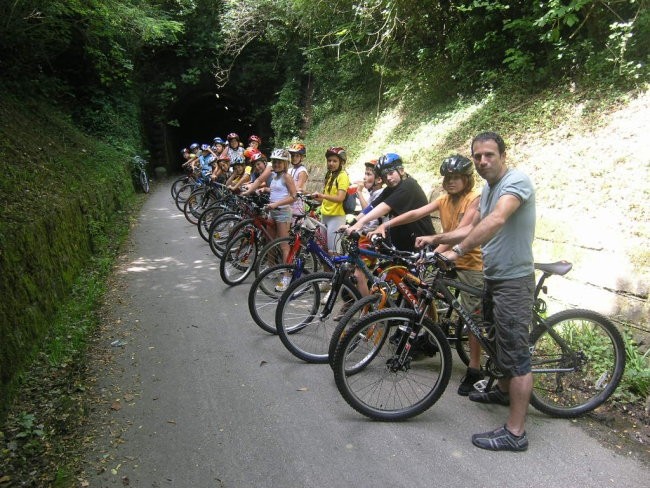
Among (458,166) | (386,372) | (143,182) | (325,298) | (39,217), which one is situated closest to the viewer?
(386,372)

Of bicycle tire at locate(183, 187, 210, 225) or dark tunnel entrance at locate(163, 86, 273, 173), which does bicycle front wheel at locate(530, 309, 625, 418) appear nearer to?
bicycle tire at locate(183, 187, 210, 225)

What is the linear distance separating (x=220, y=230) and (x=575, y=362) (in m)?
5.86

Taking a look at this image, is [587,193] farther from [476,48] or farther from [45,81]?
[45,81]

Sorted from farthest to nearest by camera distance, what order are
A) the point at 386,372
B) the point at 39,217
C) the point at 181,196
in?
the point at 181,196 < the point at 39,217 < the point at 386,372

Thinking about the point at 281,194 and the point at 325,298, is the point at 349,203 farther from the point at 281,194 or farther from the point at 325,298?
the point at 325,298

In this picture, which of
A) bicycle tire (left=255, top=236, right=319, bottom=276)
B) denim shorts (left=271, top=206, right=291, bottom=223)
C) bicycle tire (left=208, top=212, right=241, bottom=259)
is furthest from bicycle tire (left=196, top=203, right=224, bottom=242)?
→ bicycle tire (left=255, top=236, right=319, bottom=276)

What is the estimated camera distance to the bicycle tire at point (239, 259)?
6.29 meters

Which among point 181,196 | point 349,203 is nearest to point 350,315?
point 349,203

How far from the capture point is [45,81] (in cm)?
1298

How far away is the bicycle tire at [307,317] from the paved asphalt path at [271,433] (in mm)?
161

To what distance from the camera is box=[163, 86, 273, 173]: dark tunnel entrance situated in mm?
23500

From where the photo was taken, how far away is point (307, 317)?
14.6ft

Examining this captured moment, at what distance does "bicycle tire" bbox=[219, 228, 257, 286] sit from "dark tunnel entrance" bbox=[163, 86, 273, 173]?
54.8ft

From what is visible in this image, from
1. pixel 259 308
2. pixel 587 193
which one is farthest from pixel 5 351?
pixel 587 193
